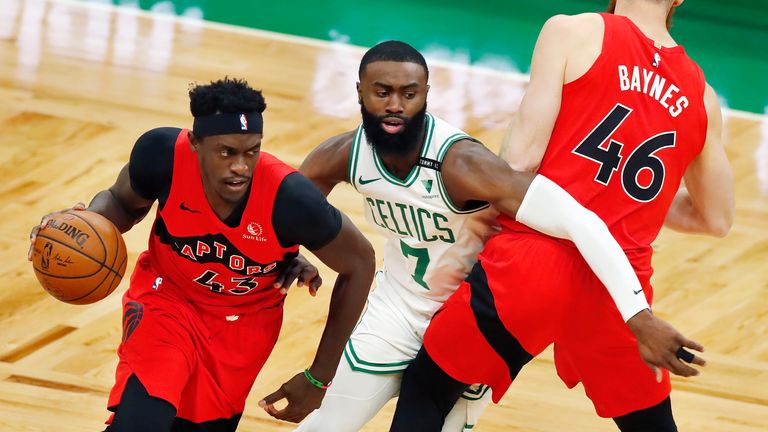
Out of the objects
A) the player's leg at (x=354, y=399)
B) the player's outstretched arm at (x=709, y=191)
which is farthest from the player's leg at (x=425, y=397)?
the player's outstretched arm at (x=709, y=191)

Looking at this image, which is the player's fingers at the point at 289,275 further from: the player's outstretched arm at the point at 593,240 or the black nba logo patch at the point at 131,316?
the player's outstretched arm at the point at 593,240

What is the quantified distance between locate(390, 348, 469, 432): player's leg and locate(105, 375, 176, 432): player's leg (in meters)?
0.65

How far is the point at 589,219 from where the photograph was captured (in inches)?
129

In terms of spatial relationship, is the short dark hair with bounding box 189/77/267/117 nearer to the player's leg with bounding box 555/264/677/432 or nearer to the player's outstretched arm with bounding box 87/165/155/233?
the player's outstretched arm with bounding box 87/165/155/233

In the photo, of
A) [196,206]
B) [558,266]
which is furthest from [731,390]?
[196,206]

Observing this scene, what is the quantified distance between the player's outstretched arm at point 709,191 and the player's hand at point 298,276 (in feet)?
3.54

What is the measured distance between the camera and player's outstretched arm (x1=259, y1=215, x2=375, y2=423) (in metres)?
3.79

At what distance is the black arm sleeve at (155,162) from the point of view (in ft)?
12.1

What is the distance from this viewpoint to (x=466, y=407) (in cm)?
387

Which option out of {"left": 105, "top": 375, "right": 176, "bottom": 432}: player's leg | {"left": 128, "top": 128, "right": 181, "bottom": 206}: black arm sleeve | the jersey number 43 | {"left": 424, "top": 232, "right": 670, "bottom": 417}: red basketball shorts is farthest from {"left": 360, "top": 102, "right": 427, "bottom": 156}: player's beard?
{"left": 105, "top": 375, "right": 176, "bottom": 432}: player's leg

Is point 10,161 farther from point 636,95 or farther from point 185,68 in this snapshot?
point 636,95

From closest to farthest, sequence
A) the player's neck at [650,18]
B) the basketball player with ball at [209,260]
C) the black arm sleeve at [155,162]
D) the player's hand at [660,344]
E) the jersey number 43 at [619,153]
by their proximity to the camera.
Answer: the player's hand at [660,344] < the jersey number 43 at [619,153] < the player's neck at [650,18] < the basketball player with ball at [209,260] < the black arm sleeve at [155,162]

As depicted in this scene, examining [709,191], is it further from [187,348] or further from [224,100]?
[187,348]

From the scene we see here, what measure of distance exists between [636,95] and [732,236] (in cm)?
348
